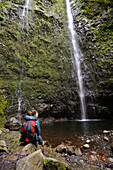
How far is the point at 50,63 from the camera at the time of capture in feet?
34.9

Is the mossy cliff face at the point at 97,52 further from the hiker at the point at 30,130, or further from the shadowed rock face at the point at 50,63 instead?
the hiker at the point at 30,130

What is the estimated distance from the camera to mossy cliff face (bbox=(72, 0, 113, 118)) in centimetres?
928

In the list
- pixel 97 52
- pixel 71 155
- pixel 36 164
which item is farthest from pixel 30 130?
pixel 97 52

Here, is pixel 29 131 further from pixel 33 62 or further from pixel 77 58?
pixel 77 58

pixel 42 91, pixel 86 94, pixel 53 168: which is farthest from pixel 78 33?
pixel 53 168

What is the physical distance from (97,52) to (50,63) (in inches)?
227

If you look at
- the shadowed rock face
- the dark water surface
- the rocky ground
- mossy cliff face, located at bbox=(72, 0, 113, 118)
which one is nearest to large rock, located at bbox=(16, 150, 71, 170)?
the rocky ground

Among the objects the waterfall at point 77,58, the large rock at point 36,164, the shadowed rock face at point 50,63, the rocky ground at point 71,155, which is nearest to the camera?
the large rock at point 36,164

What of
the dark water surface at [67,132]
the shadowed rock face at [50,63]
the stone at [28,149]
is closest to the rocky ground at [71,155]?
the stone at [28,149]

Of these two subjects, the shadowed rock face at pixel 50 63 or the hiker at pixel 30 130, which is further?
the shadowed rock face at pixel 50 63

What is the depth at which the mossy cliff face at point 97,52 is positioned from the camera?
9.28 meters

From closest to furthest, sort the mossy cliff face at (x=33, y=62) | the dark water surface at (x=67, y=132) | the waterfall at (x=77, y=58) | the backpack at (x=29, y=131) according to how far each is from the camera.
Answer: the backpack at (x=29, y=131) → the dark water surface at (x=67, y=132) → the mossy cliff face at (x=33, y=62) → the waterfall at (x=77, y=58)

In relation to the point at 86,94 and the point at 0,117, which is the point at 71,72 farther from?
the point at 0,117

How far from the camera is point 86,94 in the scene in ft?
32.4
